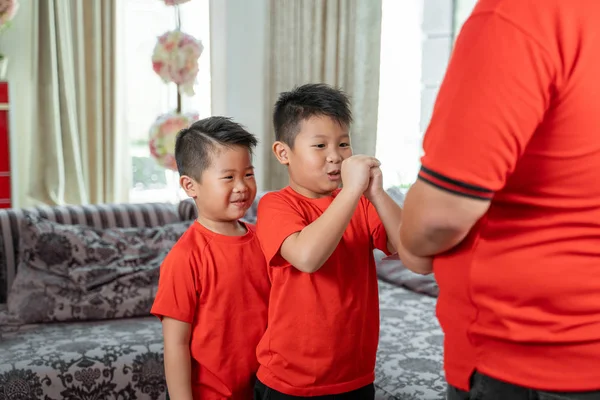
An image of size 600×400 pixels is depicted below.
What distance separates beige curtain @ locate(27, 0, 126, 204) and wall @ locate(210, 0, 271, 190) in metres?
0.75

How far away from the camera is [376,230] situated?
1359 mm

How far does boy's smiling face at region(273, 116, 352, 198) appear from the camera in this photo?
1340 mm

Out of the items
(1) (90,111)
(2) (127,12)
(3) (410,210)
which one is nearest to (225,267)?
(3) (410,210)

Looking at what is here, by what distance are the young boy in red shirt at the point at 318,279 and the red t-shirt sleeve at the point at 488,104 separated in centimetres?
47

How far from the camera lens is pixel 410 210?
83 centimetres

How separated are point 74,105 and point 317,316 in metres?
3.89

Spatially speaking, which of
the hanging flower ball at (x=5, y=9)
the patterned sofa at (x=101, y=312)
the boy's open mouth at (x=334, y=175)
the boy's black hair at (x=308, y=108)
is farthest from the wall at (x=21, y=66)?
the boy's open mouth at (x=334, y=175)

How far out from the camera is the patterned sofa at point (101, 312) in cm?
228

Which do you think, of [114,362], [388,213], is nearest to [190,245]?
[388,213]

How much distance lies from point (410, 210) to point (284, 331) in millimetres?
578

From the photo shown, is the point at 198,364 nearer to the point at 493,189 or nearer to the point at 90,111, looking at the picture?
the point at 493,189

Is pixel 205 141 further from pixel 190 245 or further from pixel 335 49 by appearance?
pixel 335 49

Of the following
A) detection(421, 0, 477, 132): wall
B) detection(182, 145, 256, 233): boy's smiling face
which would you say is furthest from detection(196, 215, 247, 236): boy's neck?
detection(421, 0, 477, 132): wall

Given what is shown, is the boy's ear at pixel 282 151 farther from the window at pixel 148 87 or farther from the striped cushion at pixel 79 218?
the window at pixel 148 87
